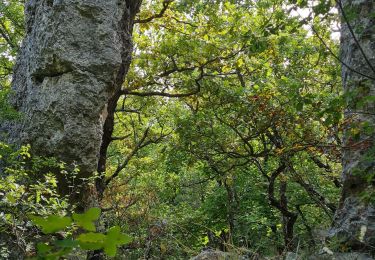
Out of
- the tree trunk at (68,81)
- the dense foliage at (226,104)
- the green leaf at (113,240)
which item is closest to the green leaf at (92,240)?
the green leaf at (113,240)

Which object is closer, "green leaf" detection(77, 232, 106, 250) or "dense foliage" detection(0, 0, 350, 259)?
"green leaf" detection(77, 232, 106, 250)

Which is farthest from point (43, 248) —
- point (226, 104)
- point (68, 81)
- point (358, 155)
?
point (226, 104)

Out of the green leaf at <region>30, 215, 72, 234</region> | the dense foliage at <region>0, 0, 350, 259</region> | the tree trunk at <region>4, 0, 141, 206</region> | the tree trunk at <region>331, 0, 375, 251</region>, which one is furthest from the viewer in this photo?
the dense foliage at <region>0, 0, 350, 259</region>

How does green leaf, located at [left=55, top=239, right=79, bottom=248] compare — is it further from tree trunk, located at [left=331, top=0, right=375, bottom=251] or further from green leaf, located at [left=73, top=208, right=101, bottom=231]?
tree trunk, located at [left=331, top=0, right=375, bottom=251]

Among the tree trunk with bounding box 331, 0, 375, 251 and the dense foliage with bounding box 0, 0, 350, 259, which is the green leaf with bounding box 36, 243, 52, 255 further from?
the dense foliage with bounding box 0, 0, 350, 259

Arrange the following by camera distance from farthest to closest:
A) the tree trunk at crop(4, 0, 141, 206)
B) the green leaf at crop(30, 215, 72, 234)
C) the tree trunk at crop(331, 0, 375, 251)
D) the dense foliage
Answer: the dense foliage → the tree trunk at crop(4, 0, 141, 206) → the tree trunk at crop(331, 0, 375, 251) → the green leaf at crop(30, 215, 72, 234)

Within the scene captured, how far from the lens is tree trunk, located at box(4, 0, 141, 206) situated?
5.57 m

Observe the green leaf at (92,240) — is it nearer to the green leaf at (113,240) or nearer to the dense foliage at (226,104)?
the green leaf at (113,240)

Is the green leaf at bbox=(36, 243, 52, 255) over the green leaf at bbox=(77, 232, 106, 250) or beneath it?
beneath

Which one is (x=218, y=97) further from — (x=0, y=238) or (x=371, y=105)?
(x=0, y=238)

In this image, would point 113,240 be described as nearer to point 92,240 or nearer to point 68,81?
point 92,240

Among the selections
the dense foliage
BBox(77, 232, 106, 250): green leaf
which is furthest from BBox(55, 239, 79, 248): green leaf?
the dense foliage

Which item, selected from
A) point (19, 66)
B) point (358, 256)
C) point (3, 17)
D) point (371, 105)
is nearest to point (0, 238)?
point (19, 66)

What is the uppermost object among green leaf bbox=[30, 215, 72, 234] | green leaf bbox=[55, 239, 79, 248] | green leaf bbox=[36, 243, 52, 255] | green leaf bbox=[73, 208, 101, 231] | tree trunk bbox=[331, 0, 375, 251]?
tree trunk bbox=[331, 0, 375, 251]
